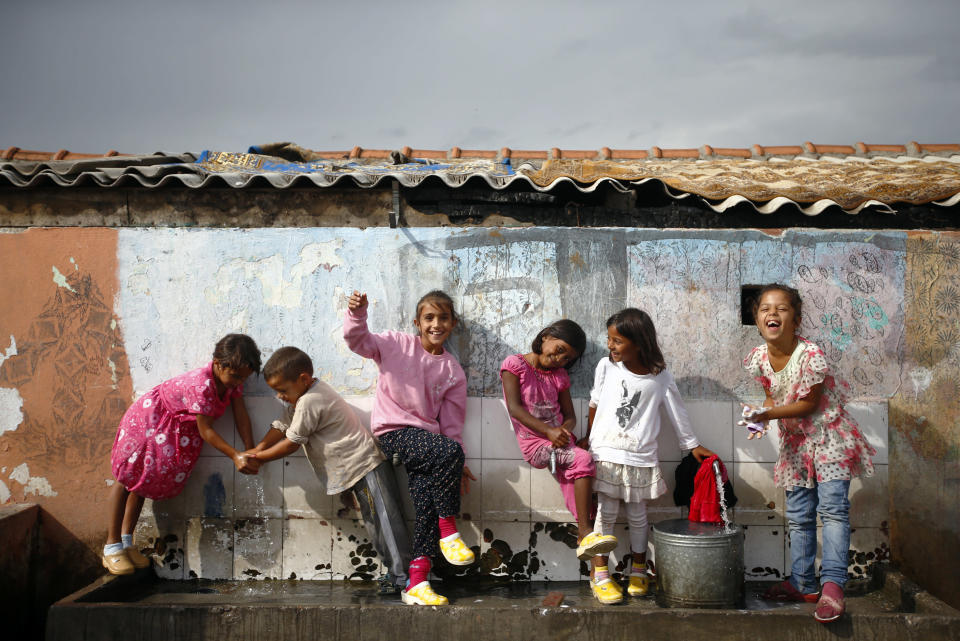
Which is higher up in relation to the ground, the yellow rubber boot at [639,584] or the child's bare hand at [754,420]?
the child's bare hand at [754,420]

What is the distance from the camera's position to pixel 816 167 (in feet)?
19.2

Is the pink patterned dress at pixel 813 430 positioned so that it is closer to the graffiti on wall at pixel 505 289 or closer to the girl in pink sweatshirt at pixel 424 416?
the graffiti on wall at pixel 505 289

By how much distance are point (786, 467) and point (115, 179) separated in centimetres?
486

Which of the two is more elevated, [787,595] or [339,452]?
[339,452]

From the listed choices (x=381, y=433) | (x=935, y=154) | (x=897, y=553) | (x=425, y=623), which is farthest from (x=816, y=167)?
(x=425, y=623)

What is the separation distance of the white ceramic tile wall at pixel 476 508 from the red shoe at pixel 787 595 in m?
0.30

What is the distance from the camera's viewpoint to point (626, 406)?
13.6 ft

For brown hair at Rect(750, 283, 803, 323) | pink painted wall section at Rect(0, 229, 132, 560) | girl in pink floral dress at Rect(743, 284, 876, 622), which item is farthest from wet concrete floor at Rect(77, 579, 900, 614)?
brown hair at Rect(750, 283, 803, 323)

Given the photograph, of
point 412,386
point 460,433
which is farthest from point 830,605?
point 412,386

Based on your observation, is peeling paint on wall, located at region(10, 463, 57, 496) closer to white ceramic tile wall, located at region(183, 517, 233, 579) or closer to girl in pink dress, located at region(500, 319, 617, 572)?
white ceramic tile wall, located at region(183, 517, 233, 579)

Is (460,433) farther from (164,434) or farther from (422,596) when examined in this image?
(164,434)

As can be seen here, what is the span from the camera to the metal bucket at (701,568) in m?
3.85

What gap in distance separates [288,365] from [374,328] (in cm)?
62

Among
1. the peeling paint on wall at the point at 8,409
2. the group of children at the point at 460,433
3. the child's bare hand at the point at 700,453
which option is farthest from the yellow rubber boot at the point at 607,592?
the peeling paint on wall at the point at 8,409
